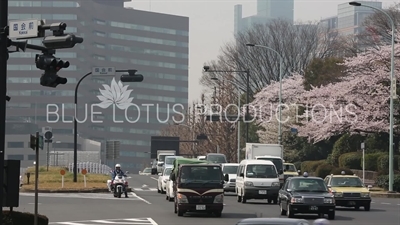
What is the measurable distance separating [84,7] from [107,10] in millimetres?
12090

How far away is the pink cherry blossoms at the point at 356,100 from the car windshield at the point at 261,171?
22.7 m

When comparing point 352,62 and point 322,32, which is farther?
point 322,32

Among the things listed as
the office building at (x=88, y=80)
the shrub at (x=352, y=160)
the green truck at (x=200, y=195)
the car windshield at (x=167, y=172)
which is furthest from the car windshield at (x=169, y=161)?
the office building at (x=88, y=80)

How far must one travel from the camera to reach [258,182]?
130ft

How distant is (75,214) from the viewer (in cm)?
3086

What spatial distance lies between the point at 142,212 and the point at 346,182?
28.7 ft

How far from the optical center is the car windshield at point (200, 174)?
104 ft

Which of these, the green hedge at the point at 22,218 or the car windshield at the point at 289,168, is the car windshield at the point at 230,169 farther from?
the green hedge at the point at 22,218

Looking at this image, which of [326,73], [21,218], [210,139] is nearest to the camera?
[21,218]

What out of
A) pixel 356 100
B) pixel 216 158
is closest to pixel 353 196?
pixel 356 100

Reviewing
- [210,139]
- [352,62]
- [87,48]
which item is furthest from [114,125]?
[352,62]

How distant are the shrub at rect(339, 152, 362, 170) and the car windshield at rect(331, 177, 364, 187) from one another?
98.2 feet

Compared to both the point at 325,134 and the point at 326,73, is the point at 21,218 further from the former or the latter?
the point at 326,73

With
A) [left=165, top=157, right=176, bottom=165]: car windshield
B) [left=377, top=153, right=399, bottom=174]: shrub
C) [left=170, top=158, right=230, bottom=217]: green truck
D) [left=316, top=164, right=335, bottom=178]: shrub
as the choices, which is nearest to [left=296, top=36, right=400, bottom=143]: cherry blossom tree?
[left=377, top=153, right=399, bottom=174]: shrub
